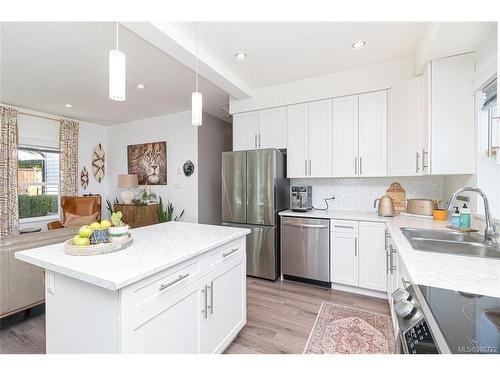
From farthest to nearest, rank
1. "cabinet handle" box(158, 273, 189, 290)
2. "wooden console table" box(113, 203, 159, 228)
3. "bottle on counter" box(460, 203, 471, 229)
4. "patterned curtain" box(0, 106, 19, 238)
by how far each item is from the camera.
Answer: "wooden console table" box(113, 203, 159, 228) → "patterned curtain" box(0, 106, 19, 238) → "bottle on counter" box(460, 203, 471, 229) → "cabinet handle" box(158, 273, 189, 290)

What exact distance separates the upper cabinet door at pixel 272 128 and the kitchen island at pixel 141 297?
1.94m

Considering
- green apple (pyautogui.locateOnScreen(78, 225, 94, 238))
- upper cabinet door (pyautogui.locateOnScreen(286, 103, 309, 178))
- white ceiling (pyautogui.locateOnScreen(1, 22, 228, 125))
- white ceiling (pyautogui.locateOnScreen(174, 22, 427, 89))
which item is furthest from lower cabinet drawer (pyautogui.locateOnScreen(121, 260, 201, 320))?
upper cabinet door (pyautogui.locateOnScreen(286, 103, 309, 178))

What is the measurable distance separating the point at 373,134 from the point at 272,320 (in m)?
2.29

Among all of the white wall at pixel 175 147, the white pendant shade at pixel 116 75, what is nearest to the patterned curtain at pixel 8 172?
the white wall at pixel 175 147

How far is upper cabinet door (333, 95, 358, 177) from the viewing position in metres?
2.86

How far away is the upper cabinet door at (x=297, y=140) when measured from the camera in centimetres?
313

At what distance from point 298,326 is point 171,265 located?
147 cm

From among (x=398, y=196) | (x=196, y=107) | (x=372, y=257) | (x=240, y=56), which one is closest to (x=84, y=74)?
(x=240, y=56)

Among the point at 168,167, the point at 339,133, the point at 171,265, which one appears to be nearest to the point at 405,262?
the point at 171,265

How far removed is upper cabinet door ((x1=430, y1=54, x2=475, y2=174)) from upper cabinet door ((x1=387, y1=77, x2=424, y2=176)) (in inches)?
7.5

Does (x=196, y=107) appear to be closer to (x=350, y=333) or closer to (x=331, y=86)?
(x=331, y=86)

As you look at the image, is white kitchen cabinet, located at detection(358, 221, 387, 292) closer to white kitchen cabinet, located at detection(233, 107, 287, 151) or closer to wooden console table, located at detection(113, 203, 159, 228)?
white kitchen cabinet, located at detection(233, 107, 287, 151)

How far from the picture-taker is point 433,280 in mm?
988
